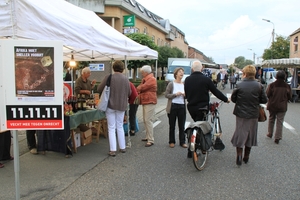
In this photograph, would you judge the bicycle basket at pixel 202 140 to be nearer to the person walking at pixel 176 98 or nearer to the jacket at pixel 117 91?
the person walking at pixel 176 98

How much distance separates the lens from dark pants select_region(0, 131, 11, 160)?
508 cm

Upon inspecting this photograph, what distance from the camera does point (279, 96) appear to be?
22.2 feet

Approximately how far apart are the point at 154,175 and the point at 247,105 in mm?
2011

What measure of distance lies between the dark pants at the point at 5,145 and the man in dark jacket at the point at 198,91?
3.43m

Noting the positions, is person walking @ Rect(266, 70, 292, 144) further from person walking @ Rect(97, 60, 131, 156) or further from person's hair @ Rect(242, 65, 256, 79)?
person walking @ Rect(97, 60, 131, 156)

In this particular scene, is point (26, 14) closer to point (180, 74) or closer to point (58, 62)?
point (58, 62)

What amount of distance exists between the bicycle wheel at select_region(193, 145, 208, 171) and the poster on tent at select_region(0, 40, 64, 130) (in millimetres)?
2430

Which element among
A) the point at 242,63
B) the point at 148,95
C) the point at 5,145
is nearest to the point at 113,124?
the point at 148,95

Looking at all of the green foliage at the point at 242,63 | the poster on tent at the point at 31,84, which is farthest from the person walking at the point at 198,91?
the green foliage at the point at 242,63

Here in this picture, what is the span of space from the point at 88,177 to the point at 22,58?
2293 mm

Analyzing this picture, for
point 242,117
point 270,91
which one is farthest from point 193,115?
point 270,91

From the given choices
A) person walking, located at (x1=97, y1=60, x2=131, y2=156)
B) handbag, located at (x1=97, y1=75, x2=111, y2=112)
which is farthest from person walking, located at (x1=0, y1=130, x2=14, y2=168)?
person walking, located at (x1=97, y1=60, x2=131, y2=156)

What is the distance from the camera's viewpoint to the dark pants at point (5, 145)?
16.7 feet

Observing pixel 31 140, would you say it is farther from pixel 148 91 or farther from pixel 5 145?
pixel 148 91
